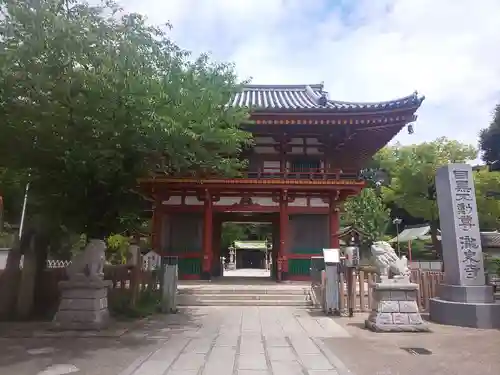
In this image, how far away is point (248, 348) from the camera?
22.0 feet

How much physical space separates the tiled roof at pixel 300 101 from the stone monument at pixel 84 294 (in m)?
7.55

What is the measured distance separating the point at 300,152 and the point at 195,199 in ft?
17.0

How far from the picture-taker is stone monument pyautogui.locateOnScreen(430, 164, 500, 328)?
29.2 feet

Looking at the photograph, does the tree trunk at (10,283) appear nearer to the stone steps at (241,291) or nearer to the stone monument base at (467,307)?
the stone steps at (241,291)

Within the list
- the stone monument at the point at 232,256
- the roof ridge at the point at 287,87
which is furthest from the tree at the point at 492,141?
the stone monument at the point at 232,256

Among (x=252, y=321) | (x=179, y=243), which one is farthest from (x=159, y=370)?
(x=179, y=243)

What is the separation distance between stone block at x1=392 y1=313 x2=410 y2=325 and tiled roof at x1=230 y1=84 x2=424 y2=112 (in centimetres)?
842

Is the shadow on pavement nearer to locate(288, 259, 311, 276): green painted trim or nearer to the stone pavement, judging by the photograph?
the stone pavement

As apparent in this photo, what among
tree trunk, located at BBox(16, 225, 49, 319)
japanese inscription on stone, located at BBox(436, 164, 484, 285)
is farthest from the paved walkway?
tree trunk, located at BBox(16, 225, 49, 319)

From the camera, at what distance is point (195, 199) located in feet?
55.7

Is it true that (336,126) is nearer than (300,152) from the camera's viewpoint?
Yes

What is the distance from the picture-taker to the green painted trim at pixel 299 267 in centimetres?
1611

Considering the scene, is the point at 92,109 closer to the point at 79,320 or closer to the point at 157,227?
the point at 79,320

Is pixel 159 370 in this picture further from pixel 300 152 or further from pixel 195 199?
pixel 300 152
